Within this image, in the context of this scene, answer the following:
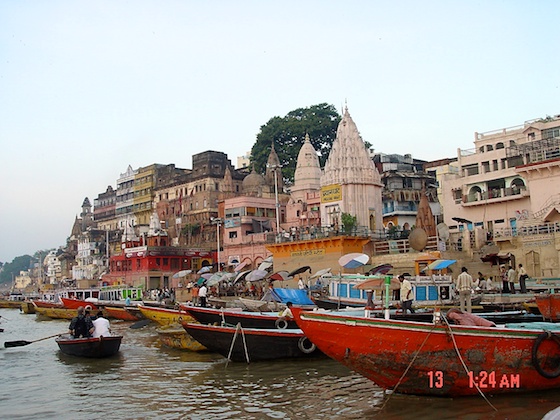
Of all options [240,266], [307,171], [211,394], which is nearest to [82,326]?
[211,394]

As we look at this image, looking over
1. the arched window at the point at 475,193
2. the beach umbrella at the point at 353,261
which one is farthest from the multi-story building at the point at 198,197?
the beach umbrella at the point at 353,261

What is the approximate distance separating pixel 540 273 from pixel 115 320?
81.4 feet

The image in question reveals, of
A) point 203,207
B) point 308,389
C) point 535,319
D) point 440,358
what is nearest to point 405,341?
point 440,358

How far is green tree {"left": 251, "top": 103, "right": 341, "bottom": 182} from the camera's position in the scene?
210 feet

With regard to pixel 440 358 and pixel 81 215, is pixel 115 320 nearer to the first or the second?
pixel 440 358

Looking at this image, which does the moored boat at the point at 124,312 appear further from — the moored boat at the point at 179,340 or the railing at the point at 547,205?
the railing at the point at 547,205

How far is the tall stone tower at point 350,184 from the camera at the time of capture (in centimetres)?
4062

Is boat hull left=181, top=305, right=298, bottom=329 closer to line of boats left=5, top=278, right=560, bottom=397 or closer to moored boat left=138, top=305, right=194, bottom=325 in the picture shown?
line of boats left=5, top=278, right=560, bottom=397

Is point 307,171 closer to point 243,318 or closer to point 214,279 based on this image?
point 214,279

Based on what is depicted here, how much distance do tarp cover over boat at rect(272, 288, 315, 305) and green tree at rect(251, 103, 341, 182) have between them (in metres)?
42.1

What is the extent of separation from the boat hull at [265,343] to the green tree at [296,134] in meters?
48.0

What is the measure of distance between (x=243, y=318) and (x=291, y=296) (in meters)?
4.56

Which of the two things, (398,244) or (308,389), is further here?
(398,244)

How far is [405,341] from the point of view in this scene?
33.1 ft
